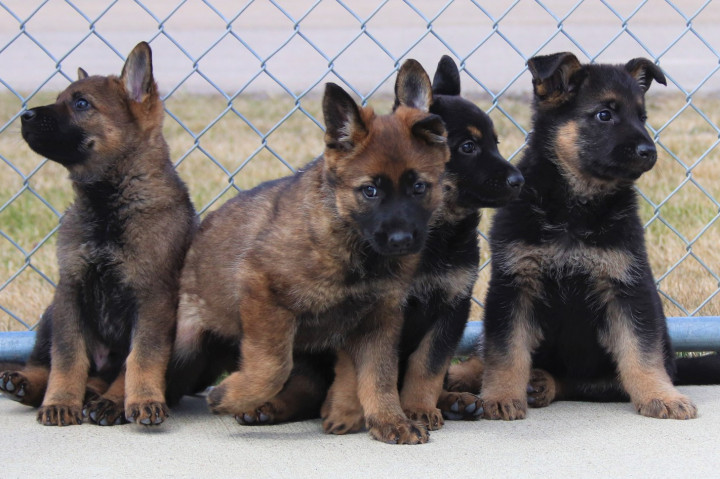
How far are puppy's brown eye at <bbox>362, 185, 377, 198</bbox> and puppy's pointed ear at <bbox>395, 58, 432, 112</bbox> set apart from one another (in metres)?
0.52

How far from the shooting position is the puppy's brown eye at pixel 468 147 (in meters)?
3.96

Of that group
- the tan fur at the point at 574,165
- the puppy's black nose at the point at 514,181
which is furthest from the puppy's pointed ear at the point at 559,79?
the puppy's black nose at the point at 514,181

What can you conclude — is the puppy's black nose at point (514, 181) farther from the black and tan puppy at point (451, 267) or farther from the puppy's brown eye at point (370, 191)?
the puppy's brown eye at point (370, 191)

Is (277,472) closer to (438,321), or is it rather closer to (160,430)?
(160,430)

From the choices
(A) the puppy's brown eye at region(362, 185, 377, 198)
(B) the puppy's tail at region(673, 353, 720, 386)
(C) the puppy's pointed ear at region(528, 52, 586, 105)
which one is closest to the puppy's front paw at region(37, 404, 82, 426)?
(A) the puppy's brown eye at region(362, 185, 377, 198)

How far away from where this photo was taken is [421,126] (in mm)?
3568

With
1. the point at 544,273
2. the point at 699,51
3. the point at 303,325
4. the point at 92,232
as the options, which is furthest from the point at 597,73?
the point at 699,51

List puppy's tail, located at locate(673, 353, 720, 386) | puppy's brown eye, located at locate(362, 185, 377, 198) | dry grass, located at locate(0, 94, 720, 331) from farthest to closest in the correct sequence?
dry grass, located at locate(0, 94, 720, 331) → puppy's tail, located at locate(673, 353, 720, 386) → puppy's brown eye, located at locate(362, 185, 377, 198)

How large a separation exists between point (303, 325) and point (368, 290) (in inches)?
10.5

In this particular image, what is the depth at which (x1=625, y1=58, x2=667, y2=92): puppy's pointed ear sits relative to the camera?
14.1 ft

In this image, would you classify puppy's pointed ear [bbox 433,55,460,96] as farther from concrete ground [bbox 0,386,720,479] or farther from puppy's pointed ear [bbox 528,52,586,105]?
concrete ground [bbox 0,386,720,479]

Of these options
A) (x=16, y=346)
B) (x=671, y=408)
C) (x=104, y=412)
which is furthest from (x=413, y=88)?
(x=16, y=346)

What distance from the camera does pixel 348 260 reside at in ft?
11.7

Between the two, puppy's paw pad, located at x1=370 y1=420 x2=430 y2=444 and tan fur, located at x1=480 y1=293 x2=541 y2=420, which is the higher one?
tan fur, located at x1=480 y1=293 x2=541 y2=420
